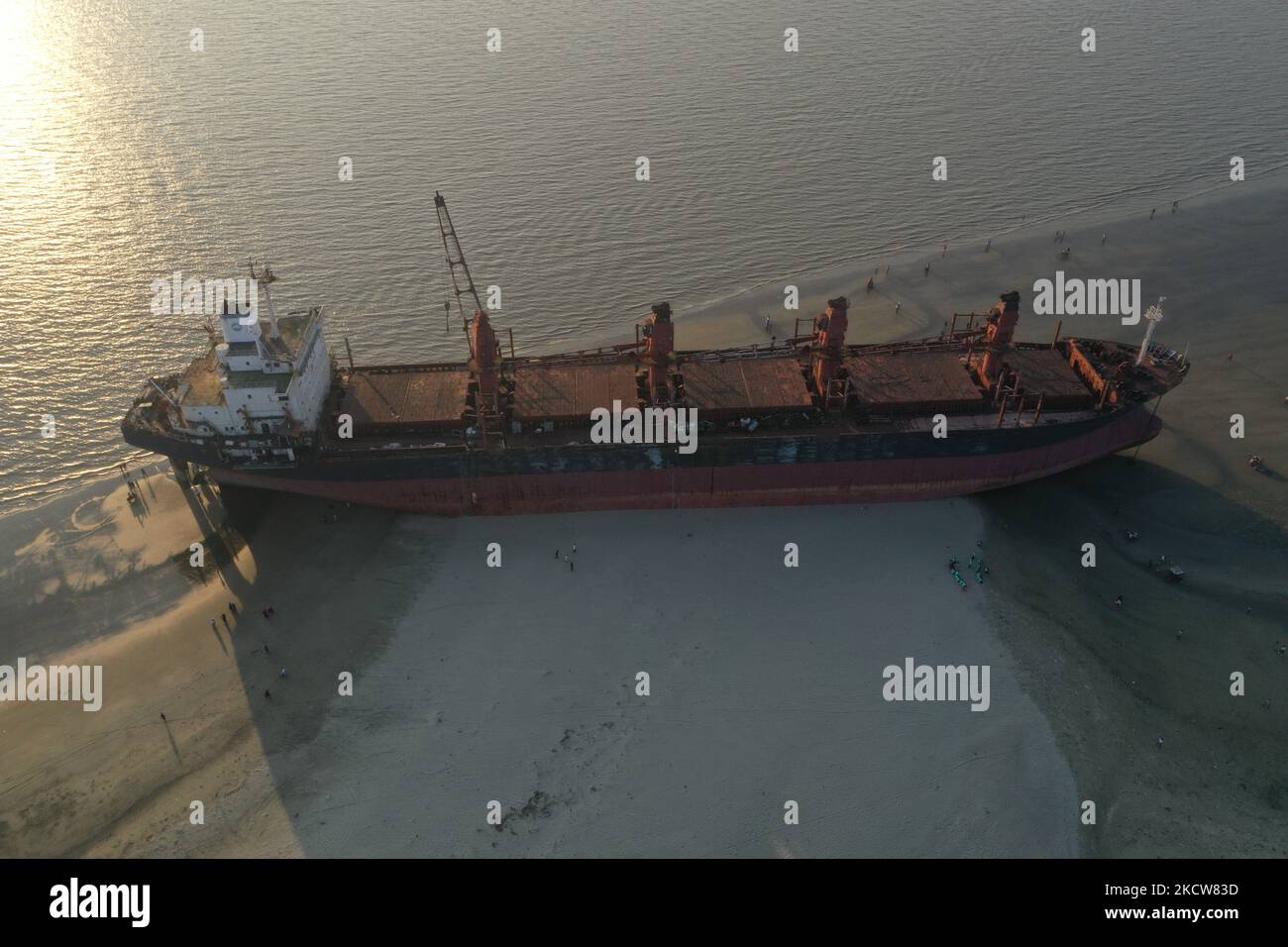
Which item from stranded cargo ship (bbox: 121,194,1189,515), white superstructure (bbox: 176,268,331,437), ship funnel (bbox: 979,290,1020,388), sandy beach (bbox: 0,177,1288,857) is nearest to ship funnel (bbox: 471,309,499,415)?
stranded cargo ship (bbox: 121,194,1189,515)

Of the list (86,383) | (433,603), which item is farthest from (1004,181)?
Answer: (86,383)

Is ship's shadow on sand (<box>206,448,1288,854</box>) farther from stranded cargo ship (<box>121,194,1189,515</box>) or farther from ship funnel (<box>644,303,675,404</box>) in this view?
ship funnel (<box>644,303,675,404</box>)

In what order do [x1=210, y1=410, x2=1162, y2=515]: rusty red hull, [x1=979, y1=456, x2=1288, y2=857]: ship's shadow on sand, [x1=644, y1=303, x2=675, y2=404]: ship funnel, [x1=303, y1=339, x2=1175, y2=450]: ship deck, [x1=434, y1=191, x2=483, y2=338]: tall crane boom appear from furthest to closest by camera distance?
1. [x1=303, y1=339, x2=1175, y2=450]: ship deck
2. [x1=210, y1=410, x2=1162, y2=515]: rusty red hull
3. [x1=644, y1=303, x2=675, y2=404]: ship funnel
4. [x1=434, y1=191, x2=483, y2=338]: tall crane boom
5. [x1=979, y1=456, x2=1288, y2=857]: ship's shadow on sand

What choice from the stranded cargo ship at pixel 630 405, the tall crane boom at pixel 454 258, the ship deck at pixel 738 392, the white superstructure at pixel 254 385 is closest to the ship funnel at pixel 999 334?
the stranded cargo ship at pixel 630 405

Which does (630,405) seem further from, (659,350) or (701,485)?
(701,485)

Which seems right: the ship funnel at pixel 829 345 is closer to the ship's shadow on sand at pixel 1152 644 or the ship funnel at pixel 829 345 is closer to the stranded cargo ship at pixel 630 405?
the stranded cargo ship at pixel 630 405

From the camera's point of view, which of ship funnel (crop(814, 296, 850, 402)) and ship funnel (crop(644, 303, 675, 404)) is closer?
ship funnel (crop(644, 303, 675, 404))
